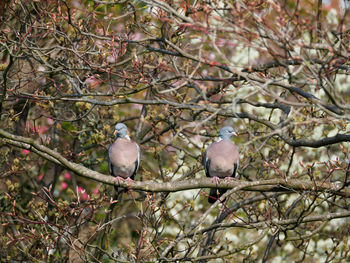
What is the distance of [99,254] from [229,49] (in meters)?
4.94

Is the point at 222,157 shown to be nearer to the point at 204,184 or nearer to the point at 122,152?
the point at 122,152

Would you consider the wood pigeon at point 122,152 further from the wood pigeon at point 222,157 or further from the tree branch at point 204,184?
the tree branch at point 204,184

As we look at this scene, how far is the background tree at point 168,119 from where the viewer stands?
347 centimetres

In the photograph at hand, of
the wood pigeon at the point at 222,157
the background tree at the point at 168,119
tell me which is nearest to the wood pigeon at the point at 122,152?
the background tree at the point at 168,119

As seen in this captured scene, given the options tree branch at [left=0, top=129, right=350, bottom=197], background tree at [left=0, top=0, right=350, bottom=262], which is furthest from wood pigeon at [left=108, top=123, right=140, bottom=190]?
tree branch at [left=0, top=129, right=350, bottom=197]

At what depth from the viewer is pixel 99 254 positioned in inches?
223

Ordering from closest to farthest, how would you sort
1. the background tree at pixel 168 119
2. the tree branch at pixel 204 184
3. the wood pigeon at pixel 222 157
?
1. the background tree at pixel 168 119
2. the tree branch at pixel 204 184
3. the wood pigeon at pixel 222 157

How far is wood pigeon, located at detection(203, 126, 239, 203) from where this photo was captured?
612cm

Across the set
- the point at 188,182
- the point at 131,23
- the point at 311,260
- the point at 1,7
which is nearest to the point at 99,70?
the point at 131,23

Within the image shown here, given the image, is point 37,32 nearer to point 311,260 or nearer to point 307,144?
point 307,144

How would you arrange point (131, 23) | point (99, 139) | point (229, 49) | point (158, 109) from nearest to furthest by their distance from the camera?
point (131, 23) < point (99, 139) < point (158, 109) < point (229, 49)

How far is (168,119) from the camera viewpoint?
6.11m

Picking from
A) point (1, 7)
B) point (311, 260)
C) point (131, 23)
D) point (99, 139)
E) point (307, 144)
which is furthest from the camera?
point (311, 260)

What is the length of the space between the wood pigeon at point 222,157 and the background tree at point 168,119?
0.47 feet
